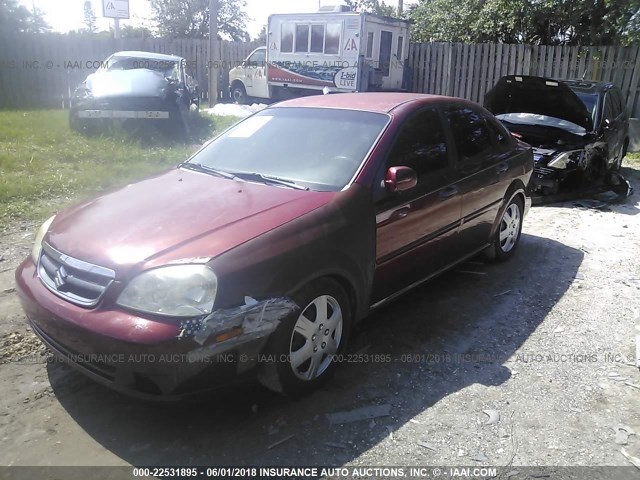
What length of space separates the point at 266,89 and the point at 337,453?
1598 cm

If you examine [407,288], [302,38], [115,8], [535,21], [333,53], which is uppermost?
[535,21]

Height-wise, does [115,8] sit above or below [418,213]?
above

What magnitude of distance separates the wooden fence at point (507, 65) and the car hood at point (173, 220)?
543 inches

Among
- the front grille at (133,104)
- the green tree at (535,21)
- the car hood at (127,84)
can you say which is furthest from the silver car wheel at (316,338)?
the green tree at (535,21)

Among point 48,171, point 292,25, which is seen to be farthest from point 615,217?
point 292,25

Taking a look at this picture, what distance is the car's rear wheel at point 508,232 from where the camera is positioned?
5.31m

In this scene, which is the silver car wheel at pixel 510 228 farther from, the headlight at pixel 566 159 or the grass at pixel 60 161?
the grass at pixel 60 161

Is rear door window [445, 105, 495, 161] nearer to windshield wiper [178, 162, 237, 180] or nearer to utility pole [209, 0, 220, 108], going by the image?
windshield wiper [178, 162, 237, 180]

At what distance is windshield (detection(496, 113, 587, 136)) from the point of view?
814 centimetres

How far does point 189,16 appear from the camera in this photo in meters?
45.9

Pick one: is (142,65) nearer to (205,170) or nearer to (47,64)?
(47,64)

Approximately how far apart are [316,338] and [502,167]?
2824 millimetres

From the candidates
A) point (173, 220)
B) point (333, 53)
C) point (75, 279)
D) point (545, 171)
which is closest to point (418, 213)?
point (173, 220)

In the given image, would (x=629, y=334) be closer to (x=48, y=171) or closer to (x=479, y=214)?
(x=479, y=214)
